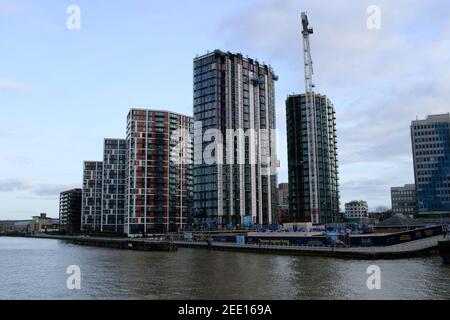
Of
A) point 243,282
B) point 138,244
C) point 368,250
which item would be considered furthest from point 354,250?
point 138,244

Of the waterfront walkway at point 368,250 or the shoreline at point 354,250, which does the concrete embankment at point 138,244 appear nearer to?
the shoreline at point 354,250

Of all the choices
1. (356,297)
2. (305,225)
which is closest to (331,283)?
(356,297)

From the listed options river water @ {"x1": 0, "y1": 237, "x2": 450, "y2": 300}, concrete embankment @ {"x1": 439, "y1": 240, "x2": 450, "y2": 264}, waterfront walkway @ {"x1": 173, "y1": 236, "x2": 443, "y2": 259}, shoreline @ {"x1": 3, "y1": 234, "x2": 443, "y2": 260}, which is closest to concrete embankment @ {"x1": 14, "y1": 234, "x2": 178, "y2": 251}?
shoreline @ {"x1": 3, "y1": 234, "x2": 443, "y2": 260}

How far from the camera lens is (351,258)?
8825 cm

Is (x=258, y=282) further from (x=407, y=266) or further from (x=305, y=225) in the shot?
(x=305, y=225)

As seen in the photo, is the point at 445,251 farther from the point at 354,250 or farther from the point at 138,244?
the point at 138,244

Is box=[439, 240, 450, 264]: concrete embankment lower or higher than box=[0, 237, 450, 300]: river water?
higher

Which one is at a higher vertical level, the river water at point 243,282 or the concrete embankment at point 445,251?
the concrete embankment at point 445,251

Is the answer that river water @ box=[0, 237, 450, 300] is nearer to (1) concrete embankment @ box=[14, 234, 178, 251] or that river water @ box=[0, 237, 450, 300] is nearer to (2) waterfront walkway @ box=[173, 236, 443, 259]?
(2) waterfront walkway @ box=[173, 236, 443, 259]

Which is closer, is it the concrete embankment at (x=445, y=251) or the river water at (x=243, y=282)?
the river water at (x=243, y=282)

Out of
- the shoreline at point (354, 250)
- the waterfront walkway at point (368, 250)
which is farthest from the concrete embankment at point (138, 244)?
the waterfront walkway at point (368, 250)
